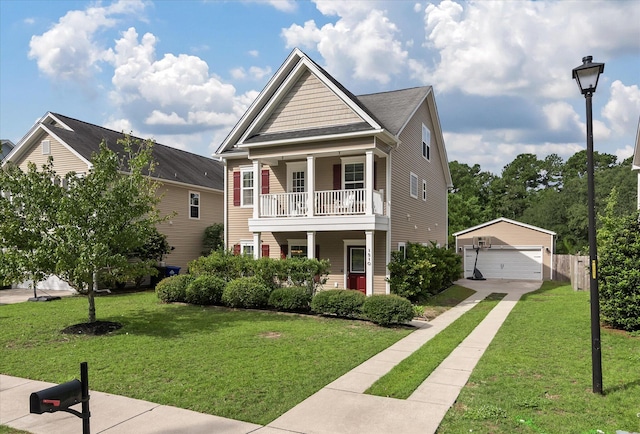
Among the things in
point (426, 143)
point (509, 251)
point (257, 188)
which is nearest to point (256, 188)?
point (257, 188)

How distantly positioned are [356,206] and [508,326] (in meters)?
6.53

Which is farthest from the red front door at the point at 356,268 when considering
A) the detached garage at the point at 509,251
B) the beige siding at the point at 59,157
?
the beige siding at the point at 59,157

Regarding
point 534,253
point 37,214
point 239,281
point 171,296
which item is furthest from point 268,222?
point 534,253

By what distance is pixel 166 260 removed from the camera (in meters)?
23.2

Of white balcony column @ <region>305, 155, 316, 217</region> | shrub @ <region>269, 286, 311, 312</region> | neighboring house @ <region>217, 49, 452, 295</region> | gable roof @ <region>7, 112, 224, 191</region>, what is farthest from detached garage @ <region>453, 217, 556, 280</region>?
shrub @ <region>269, 286, 311, 312</region>

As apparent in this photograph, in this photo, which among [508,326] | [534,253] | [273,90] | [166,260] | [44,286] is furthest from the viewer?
[534,253]

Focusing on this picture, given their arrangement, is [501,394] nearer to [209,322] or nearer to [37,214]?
[209,322]

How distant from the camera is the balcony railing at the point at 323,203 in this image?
52.3 feet

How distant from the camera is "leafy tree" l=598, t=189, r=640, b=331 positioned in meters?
10.6

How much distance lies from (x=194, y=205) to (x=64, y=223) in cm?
1517

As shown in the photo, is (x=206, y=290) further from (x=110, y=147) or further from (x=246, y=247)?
(x=110, y=147)

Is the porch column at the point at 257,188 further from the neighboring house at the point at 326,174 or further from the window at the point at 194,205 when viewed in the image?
the window at the point at 194,205

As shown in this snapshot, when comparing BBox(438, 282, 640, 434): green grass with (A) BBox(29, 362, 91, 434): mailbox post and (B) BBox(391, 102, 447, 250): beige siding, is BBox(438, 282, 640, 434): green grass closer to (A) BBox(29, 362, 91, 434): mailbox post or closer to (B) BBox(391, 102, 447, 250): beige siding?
(A) BBox(29, 362, 91, 434): mailbox post

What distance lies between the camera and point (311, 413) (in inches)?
230
